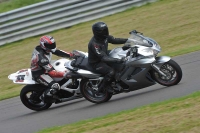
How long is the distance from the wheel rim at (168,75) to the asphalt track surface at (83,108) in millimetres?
142

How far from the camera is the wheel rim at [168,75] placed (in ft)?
31.2

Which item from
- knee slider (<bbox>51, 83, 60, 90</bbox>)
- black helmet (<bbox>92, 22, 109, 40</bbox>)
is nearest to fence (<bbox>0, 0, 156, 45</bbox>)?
knee slider (<bbox>51, 83, 60, 90</bbox>)

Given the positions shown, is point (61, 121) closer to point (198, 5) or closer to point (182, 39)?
point (182, 39)

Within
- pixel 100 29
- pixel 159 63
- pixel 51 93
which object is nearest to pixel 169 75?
pixel 159 63

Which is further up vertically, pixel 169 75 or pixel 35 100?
pixel 35 100

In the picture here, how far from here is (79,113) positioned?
9.49 meters

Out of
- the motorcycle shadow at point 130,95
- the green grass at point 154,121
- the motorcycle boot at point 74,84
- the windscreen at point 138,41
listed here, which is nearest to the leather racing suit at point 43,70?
the motorcycle boot at point 74,84

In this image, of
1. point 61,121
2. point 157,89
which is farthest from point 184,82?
point 61,121

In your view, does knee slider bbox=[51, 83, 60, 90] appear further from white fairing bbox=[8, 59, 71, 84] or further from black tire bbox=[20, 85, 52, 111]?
black tire bbox=[20, 85, 52, 111]

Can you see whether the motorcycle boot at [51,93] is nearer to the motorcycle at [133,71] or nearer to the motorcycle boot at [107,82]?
the motorcycle at [133,71]

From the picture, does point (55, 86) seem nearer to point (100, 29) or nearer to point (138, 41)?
point (100, 29)

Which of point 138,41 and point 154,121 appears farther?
point 138,41

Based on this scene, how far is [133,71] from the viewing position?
32.0ft

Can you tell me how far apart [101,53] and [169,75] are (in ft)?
4.53
